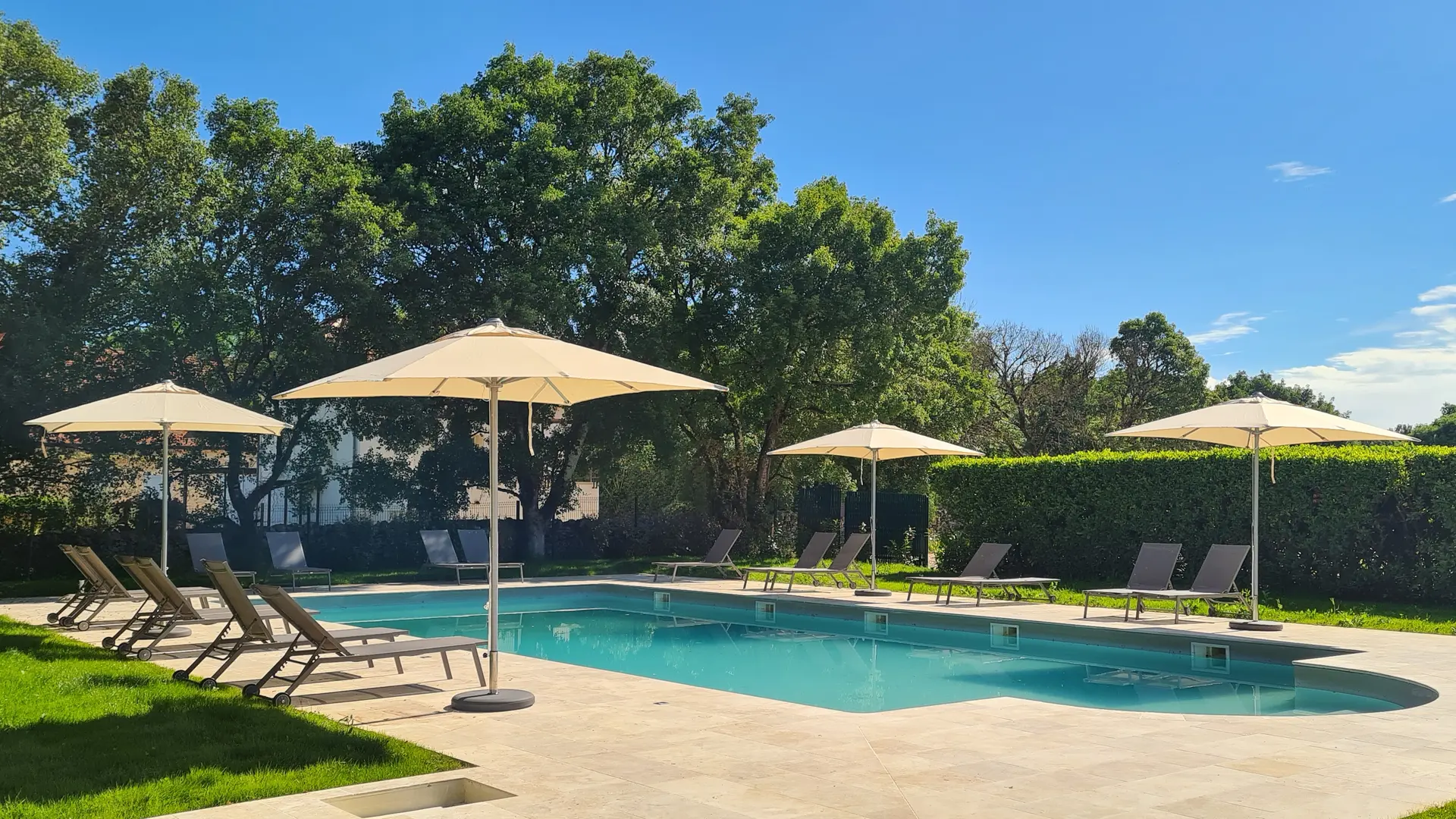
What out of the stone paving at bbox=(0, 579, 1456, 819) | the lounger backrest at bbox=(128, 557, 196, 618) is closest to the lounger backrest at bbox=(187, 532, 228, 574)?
the lounger backrest at bbox=(128, 557, 196, 618)

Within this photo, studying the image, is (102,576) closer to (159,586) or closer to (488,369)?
(159,586)

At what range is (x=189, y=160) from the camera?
19047 mm

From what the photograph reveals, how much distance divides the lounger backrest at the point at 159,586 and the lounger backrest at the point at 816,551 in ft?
32.4

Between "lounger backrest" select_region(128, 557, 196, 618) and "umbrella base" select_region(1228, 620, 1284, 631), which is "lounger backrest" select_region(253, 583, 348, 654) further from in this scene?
"umbrella base" select_region(1228, 620, 1284, 631)

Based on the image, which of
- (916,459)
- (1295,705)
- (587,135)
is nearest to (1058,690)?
(1295,705)

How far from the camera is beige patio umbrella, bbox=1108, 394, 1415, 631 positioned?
1161cm

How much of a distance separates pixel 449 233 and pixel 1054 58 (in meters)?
10.9

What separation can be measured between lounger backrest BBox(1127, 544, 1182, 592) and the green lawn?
994 centimetres

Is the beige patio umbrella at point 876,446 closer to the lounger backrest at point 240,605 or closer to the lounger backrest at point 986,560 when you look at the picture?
the lounger backrest at point 986,560

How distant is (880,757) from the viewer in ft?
19.5

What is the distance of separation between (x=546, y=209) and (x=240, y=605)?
13.7 metres

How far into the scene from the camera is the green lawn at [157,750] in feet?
15.9

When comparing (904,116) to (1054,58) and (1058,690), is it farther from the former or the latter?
(1058,690)

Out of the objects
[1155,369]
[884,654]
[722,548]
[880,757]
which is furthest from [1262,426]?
[1155,369]
